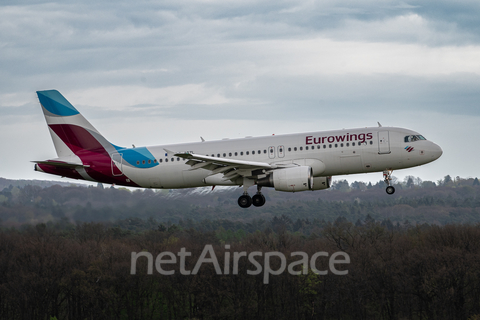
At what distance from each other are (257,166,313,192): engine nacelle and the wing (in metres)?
1.03

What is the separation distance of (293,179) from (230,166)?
15.4 ft

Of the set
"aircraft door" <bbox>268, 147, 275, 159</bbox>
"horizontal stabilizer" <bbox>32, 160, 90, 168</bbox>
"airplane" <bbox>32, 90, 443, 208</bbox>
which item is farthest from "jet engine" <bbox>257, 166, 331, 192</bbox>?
"horizontal stabilizer" <bbox>32, 160, 90, 168</bbox>

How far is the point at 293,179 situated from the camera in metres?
42.2

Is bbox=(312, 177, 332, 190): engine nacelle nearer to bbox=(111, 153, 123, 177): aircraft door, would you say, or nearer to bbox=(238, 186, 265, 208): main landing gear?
bbox=(238, 186, 265, 208): main landing gear

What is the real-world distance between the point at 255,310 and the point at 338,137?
7176 cm

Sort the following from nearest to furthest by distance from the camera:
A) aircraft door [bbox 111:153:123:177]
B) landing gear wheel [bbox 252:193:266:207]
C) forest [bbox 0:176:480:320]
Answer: landing gear wheel [bbox 252:193:266:207] < aircraft door [bbox 111:153:123:177] < forest [bbox 0:176:480:320]

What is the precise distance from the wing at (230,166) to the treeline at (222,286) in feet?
212

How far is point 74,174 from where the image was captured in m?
48.6

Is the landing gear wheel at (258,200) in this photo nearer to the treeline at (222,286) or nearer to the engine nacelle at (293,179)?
the engine nacelle at (293,179)

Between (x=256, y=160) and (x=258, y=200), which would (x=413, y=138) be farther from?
(x=258, y=200)

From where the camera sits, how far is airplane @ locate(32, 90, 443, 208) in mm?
43562

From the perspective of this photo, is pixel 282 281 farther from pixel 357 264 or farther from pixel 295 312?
pixel 357 264

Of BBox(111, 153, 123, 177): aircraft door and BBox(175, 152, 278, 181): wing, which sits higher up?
BBox(111, 153, 123, 177): aircraft door

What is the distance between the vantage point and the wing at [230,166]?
42531 millimetres
